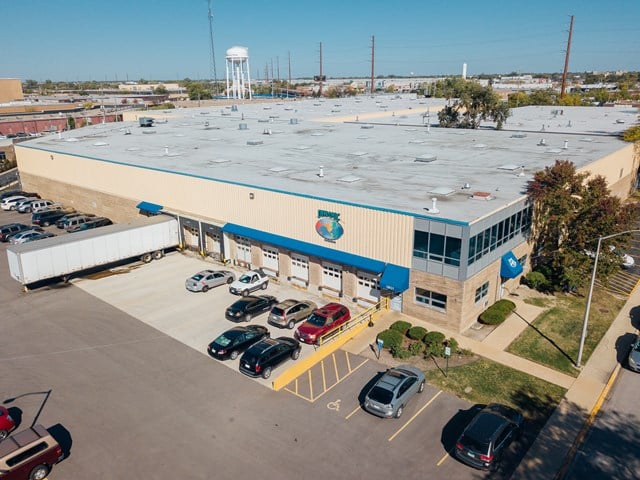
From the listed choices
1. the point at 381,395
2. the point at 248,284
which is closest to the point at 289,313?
the point at 248,284

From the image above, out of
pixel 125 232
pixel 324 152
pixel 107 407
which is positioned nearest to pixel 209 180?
pixel 125 232

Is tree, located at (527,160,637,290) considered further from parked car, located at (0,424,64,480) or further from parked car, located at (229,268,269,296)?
parked car, located at (0,424,64,480)

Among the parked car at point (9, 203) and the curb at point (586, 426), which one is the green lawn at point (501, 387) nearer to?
the curb at point (586, 426)

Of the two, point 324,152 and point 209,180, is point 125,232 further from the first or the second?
point 324,152

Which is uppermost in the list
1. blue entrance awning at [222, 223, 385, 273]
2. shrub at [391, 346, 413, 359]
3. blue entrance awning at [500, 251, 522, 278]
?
blue entrance awning at [222, 223, 385, 273]

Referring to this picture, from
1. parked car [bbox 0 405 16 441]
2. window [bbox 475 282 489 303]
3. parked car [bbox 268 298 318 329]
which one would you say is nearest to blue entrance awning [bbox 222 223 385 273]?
parked car [bbox 268 298 318 329]

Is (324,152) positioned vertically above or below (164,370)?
above

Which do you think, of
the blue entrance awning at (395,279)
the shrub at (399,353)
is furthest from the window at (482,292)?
the shrub at (399,353)
